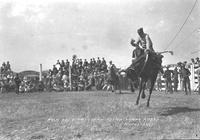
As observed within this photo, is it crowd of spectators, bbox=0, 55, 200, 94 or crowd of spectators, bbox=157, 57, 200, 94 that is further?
crowd of spectators, bbox=0, 55, 200, 94

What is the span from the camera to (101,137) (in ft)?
29.5

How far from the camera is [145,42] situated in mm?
13836

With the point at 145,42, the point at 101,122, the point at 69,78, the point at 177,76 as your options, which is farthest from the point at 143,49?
the point at 69,78

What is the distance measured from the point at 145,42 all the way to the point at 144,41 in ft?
0.18

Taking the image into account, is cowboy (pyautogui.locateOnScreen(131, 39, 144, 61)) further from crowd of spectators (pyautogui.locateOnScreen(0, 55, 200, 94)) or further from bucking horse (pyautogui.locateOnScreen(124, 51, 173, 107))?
crowd of spectators (pyautogui.locateOnScreen(0, 55, 200, 94))

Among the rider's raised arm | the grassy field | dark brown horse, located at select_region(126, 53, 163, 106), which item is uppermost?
the rider's raised arm

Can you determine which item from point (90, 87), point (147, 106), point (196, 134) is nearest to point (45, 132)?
point (196, 134)

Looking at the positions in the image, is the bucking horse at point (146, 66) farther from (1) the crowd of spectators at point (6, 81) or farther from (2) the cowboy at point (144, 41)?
(1) the crowd of spectators at point (6, 81)

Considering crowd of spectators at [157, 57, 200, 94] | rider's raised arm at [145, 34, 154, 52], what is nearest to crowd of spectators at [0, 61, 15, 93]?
crowd of spectators at [157, 57, 200, 94]

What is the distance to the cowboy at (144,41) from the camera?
13523 millimetres

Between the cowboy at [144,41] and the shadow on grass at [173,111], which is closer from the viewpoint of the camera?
the shadow on grass at [173,111]

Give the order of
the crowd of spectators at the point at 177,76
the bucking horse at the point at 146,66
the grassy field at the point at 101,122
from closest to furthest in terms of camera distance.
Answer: the grassy field at the point at 101,122 < the bucking horse at the point at 146,66 < the crowd of spectators at the point at 177,76

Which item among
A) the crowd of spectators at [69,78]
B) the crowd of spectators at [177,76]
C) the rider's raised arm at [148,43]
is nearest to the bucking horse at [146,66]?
the rider's raised arm at [148,43]

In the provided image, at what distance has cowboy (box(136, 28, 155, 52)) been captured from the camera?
13.5m
